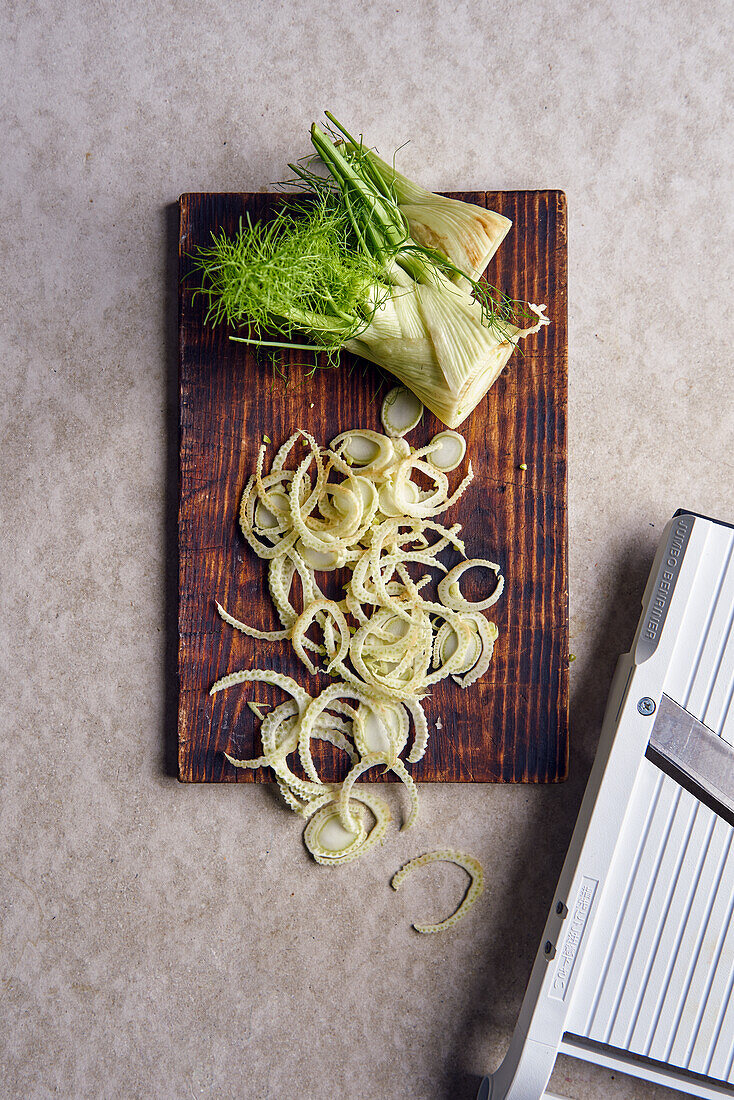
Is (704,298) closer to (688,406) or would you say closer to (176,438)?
(688,406)

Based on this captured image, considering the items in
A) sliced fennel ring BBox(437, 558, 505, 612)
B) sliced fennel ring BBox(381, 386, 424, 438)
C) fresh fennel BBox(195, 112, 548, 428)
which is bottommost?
sliced fennel ring BBox(437, 558, 505, 612)

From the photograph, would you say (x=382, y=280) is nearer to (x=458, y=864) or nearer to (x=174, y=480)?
(x=174, y=480)

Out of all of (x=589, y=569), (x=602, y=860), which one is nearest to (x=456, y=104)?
(x=589, y=569)

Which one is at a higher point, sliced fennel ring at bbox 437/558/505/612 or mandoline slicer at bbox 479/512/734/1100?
sliced fennel ring at bbox 437/558/505/612

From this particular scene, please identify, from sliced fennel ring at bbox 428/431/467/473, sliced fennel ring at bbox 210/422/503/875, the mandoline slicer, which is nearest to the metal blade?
the mandoline slicer

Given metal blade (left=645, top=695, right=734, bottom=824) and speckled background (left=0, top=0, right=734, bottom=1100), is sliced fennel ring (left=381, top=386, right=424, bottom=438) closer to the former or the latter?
speckled background (left=0, top=0, right=734, bottom=1100)
